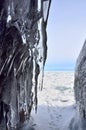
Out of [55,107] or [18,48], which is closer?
[18,48]

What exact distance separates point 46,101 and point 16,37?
6.77m

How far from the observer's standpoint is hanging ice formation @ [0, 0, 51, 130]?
9.30 ft

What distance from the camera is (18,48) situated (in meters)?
3.13

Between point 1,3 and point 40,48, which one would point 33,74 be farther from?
point 1,3

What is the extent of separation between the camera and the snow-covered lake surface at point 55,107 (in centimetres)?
754

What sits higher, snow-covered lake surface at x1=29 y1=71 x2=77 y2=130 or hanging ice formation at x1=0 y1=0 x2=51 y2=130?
hanging ice formation at x1=0 y1=0 x2=51 y2=130

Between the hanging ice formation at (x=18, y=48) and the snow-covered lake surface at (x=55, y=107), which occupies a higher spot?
the hanging ice formation at (x=18, y=48)

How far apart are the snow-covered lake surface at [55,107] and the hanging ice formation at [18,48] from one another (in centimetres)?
363

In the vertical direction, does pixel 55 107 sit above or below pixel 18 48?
below

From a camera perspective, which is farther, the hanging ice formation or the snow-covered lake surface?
the snow-covered lake surface

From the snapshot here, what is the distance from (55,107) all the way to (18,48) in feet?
20.5

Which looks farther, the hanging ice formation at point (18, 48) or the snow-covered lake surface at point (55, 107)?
the snow-covered lake surface at point (55, 107)

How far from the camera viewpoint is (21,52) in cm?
327

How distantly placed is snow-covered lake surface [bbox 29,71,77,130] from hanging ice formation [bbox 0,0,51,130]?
3.63 metres
